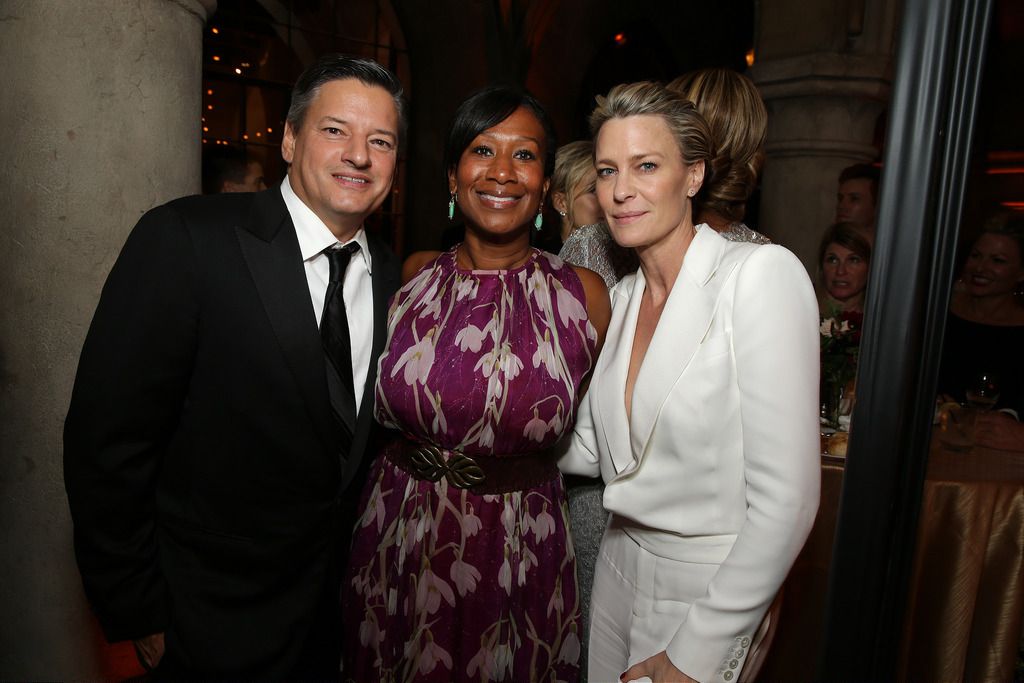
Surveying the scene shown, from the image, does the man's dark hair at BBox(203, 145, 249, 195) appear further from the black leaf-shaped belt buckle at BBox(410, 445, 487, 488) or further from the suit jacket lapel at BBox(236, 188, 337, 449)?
the black leaf-shaped belt buckle at BBox(410, 445, 487, 488)

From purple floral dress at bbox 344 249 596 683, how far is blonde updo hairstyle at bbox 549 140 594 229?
3.01 feet

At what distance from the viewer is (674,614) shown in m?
1.44

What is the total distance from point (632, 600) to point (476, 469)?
0.47 metres

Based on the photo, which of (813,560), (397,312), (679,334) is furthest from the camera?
(813,560)

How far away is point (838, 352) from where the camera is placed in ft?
8.84

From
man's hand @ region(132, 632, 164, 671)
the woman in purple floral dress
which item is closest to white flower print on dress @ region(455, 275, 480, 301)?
the woman in purple floral dress

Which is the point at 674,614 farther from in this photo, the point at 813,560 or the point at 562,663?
the point at 813,560

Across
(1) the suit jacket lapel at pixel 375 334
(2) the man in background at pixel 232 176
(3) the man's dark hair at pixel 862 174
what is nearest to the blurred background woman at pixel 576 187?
(1) the suit jacket lapel at pixel 375 334

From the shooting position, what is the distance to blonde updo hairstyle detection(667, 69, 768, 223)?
1.70 metres

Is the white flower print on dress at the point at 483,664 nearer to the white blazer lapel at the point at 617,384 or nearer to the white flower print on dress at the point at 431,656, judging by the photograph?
the white flower print on dress at the point at 431,656

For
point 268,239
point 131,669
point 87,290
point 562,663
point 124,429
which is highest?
point 268,239

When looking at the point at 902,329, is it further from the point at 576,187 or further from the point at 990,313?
the point at 990,313

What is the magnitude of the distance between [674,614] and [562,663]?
43 cm

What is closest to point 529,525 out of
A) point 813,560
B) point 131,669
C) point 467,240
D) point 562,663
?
point 562,663
